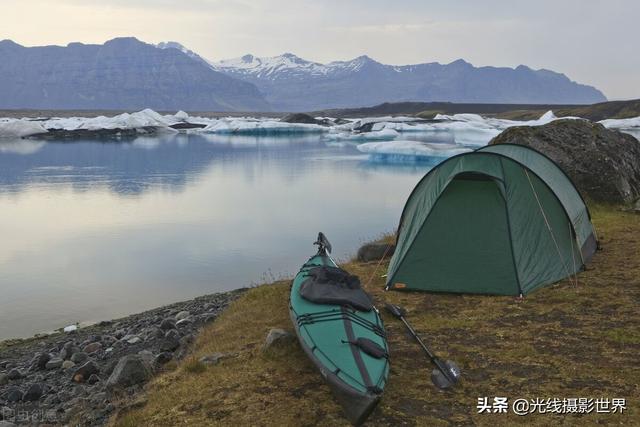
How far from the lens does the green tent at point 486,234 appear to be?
9977 mm

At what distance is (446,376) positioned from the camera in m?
6.81

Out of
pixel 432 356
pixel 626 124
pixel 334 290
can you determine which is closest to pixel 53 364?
pixel 334 290

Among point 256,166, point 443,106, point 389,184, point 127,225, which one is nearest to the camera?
point 127,225

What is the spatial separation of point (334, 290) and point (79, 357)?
5800 mm

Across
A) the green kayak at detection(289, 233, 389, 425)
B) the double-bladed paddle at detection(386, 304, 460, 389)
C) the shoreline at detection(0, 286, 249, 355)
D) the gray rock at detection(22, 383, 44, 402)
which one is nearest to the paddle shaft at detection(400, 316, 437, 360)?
the double-bladed paddle at detection(386, 304, 460, 389)

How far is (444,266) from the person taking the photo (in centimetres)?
1020

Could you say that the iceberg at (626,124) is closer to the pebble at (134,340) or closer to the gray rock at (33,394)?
the pebble at (134,340)

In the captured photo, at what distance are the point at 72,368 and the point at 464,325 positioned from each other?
7.10m

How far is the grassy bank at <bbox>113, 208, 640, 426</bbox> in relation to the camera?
6.19 m

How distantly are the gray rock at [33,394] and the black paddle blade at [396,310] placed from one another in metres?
5.86

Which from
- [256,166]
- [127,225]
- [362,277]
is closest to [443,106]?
[256,166]

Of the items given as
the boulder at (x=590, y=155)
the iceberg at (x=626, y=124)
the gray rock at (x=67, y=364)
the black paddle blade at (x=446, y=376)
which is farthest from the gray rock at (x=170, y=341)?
the iceberg at (x=626, y=124)

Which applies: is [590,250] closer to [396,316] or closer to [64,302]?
[396,316]

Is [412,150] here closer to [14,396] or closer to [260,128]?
[14,396]
